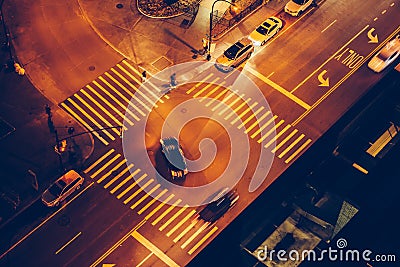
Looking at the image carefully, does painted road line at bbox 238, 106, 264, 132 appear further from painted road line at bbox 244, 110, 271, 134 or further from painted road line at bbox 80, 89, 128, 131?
painted road line at bbox 80, 89, 128, 131

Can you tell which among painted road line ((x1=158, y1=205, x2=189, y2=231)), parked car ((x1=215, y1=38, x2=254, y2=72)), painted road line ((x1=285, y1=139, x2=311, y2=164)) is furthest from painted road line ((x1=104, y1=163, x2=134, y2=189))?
parked car ((x1=215, y1=38, x2=254, y2=72))

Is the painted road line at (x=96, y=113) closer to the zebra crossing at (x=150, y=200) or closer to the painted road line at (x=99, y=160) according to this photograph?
the painted road line at (x=99, y=160)

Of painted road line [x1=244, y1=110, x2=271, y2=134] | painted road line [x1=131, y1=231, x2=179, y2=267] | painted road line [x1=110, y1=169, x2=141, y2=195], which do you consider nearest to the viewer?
painted road line [x1=131, y1=231, x2=179, y2=267]

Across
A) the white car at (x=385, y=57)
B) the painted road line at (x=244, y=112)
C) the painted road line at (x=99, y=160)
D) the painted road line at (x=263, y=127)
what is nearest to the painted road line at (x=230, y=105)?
the painted road line at (x=244, y=112)

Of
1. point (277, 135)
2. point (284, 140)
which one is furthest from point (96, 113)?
point (284, 140)

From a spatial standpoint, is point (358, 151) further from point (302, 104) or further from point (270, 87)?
point (270, 87)

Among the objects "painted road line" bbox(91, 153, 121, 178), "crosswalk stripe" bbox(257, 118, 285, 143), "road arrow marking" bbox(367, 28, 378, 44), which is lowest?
"road arrow marking" bbox(367, 28, 378, 44)

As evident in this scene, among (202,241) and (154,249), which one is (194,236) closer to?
(202,241)
